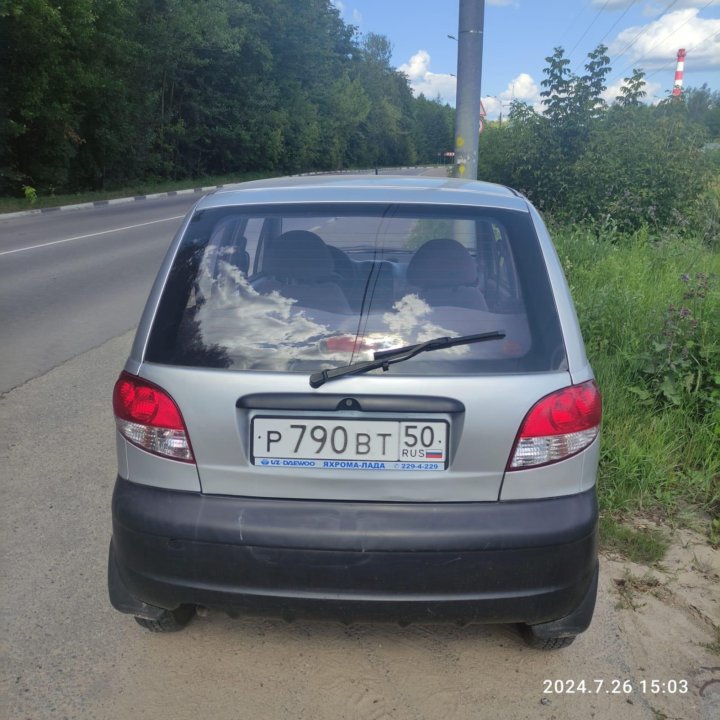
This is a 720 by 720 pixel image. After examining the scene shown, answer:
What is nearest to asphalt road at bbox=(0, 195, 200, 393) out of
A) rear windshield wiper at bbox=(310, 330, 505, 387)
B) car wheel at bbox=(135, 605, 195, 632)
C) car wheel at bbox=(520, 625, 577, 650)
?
car wheel at bbox=(135, 605, 195, 632)

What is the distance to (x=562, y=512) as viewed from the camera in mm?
2311

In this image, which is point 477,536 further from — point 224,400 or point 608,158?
point 608,158

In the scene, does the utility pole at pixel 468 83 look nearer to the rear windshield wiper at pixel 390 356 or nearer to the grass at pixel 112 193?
the rear windshield wiper at pixel 390 356

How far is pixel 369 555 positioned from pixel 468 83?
7.39 metres

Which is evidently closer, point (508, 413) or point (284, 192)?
point (508, 413)

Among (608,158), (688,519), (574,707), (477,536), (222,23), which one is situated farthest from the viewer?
(222,23)

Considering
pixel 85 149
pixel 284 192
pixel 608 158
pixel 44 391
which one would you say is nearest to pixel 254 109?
pixel 85 149

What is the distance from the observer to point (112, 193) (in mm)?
31625

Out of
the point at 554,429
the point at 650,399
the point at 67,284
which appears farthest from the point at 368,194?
the point at 67,284

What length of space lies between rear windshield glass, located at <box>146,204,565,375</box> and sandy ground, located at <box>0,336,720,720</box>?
105 cm

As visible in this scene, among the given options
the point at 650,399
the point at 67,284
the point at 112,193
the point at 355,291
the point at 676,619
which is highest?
the point at 355,291

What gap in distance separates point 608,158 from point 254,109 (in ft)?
131

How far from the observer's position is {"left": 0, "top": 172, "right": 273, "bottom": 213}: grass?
79.3 feet

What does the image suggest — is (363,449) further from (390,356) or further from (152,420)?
(152,420)
